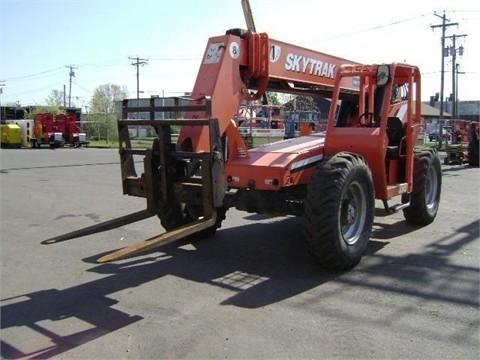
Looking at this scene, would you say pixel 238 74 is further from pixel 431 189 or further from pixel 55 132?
pixel 55 132

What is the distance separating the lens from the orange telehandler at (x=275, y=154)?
19.4 ft

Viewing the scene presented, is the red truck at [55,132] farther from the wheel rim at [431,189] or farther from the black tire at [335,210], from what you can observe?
the black tire at [335,210]

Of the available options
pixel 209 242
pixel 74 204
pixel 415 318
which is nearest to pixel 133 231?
pixel 209 242

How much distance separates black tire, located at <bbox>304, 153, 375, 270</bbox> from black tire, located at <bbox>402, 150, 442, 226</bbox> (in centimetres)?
226

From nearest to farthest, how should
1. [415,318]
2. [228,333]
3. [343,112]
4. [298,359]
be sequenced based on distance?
1. [298,359]
2. [228,333]
3. [415,318]
4. [343,112]

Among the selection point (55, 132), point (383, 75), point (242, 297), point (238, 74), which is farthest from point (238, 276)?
point (55, 132)

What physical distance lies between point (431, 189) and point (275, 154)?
3.61m

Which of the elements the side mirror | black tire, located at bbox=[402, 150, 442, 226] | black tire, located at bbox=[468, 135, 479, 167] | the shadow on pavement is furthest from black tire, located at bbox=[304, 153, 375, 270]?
black tire, located at bbox=[468, 135, 479, 167]

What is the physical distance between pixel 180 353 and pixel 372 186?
3.49 meters

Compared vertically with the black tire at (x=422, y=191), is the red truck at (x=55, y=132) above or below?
above

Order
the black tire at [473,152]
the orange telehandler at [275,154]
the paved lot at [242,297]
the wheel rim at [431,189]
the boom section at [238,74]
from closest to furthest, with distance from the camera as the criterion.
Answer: the paved lot at [242,297] < the orange telehandler at [275,154] < the boom section at [238,74] < the wheel rim at [431,189] < the black tire at [473,152]

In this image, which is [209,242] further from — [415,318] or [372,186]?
[415,318]

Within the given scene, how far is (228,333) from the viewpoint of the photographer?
14.9 ft

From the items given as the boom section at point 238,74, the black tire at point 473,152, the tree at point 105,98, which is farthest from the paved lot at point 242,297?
the tree at point 105,98
